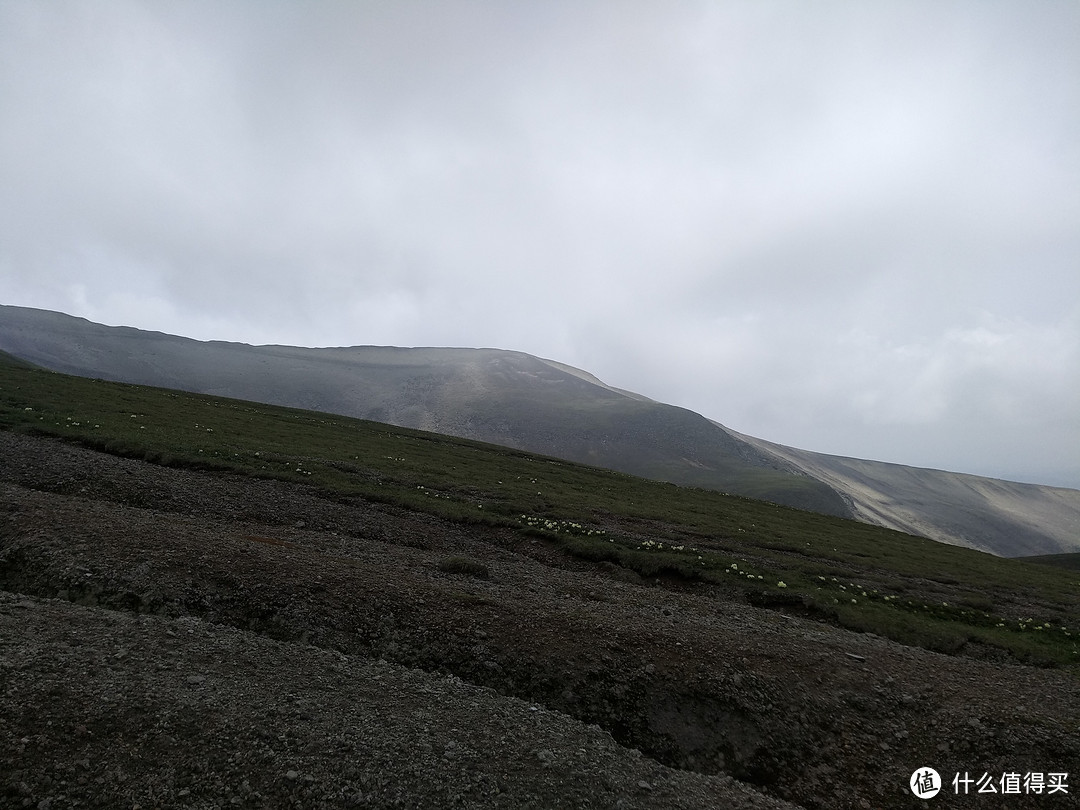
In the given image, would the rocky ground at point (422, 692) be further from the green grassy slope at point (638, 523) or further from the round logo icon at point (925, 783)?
the green grassy slope at point (638, 523)

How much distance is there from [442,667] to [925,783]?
1264 cm

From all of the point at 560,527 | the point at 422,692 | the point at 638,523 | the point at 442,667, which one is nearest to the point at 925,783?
the point at 442,667

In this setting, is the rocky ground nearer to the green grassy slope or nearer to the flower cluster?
the green grassy slope

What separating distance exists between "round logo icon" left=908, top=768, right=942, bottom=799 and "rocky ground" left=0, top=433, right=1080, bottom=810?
27 cm

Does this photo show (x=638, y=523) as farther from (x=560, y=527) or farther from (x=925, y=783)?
(x=925, y=783)

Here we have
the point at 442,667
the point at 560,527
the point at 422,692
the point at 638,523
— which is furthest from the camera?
the point at 638,523

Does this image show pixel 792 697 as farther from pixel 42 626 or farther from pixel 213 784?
pixel 42 626

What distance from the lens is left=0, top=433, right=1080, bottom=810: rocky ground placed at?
8898 millimetres

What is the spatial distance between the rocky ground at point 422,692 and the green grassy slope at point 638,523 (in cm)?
583

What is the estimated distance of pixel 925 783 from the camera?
489 inches

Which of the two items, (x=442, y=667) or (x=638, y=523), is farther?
(x=638, y=523)

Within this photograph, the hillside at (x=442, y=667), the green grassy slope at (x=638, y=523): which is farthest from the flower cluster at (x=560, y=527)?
the hillside at (x=442, y=667)

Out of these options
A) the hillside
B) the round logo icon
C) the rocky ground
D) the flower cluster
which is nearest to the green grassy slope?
the flower cluster

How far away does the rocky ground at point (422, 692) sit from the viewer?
8898mm
